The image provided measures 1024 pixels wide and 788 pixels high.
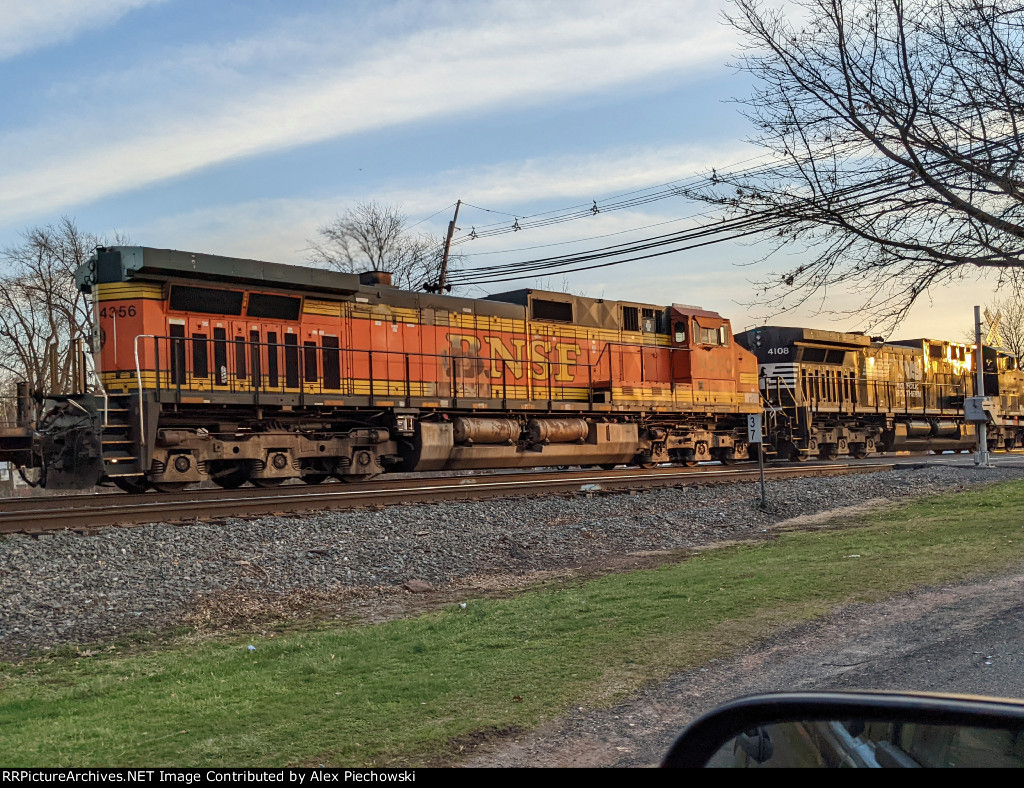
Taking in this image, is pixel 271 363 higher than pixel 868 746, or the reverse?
pixel 271 363

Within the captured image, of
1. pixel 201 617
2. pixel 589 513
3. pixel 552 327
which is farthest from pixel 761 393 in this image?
pixel 201 617

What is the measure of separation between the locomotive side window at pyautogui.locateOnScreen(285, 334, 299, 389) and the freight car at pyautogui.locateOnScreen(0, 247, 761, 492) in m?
0.03

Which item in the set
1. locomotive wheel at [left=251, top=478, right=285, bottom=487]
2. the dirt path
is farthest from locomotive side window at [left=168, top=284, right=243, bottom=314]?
the dirt path

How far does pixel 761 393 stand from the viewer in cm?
2611

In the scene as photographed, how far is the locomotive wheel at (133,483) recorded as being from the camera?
14.5 meters

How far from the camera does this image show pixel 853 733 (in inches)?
61.6

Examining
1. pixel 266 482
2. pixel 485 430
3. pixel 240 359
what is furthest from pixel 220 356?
pixel 485 430

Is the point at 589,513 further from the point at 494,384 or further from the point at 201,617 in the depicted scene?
the point at 201,617

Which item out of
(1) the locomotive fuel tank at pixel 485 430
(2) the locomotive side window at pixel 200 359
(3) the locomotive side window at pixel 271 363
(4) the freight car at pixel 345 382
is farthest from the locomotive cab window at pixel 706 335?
(2) the locomotive side window at pixel 200 359

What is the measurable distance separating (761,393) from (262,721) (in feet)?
76.0

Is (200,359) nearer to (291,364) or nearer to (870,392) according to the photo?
(291,364)

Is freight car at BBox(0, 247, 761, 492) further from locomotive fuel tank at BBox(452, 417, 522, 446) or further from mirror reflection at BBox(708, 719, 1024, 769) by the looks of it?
mirror reflection at BBox(708, 719, 1024, 769)

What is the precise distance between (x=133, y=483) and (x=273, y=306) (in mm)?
3878

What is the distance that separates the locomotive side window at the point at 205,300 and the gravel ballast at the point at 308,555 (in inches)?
195
